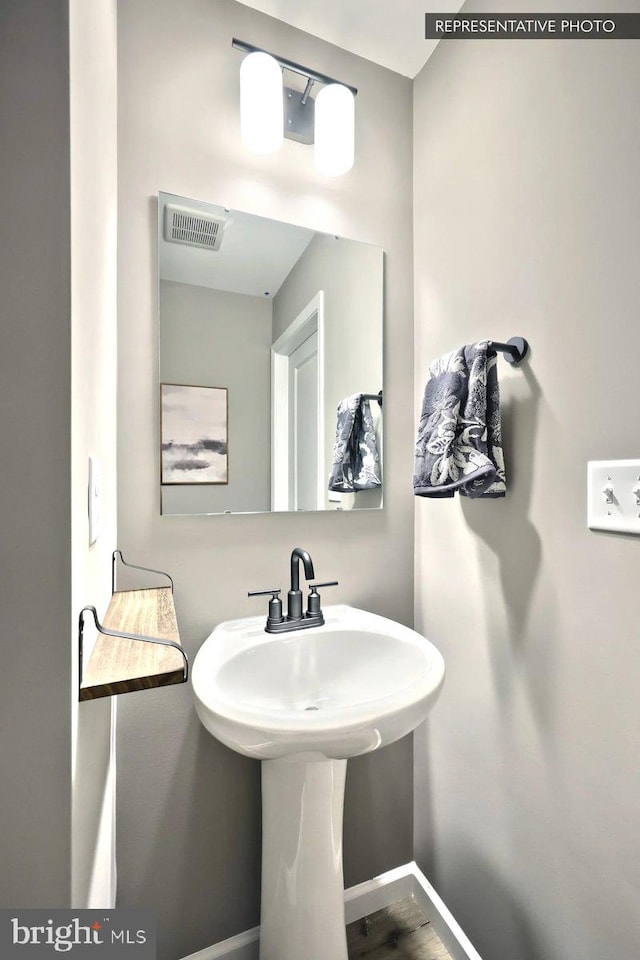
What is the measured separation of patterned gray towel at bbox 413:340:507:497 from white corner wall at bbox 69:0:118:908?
2.16 feet

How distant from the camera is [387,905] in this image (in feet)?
4.05

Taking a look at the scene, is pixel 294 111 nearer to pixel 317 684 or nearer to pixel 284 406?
pixel 284 406

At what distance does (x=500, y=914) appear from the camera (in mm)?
974

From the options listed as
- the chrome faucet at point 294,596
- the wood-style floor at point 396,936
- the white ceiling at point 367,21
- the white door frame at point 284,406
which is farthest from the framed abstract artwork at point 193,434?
the wood-style floor at point 396,936

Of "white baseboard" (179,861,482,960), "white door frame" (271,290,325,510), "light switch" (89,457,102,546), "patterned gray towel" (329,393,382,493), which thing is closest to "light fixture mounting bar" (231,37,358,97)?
"white door frame" (271,290,325,510)

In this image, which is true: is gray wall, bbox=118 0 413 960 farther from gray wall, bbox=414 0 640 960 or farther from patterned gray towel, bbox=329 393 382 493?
gray wall, bbox=414 0 640 960

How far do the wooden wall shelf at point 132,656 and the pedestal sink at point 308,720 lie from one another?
14 cm

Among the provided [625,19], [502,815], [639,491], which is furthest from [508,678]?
[625,19]

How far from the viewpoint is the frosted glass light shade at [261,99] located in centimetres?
106

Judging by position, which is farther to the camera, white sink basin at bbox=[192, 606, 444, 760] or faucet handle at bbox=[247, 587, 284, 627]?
faucet handle at bbox=[247, 587, 284, 627]

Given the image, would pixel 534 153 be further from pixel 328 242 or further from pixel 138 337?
pixel 138 337

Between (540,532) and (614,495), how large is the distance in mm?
183

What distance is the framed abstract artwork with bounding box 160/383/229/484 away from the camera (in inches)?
41.1

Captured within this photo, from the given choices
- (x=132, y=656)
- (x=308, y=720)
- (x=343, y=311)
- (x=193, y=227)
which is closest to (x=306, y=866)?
(x=308, y=720)
